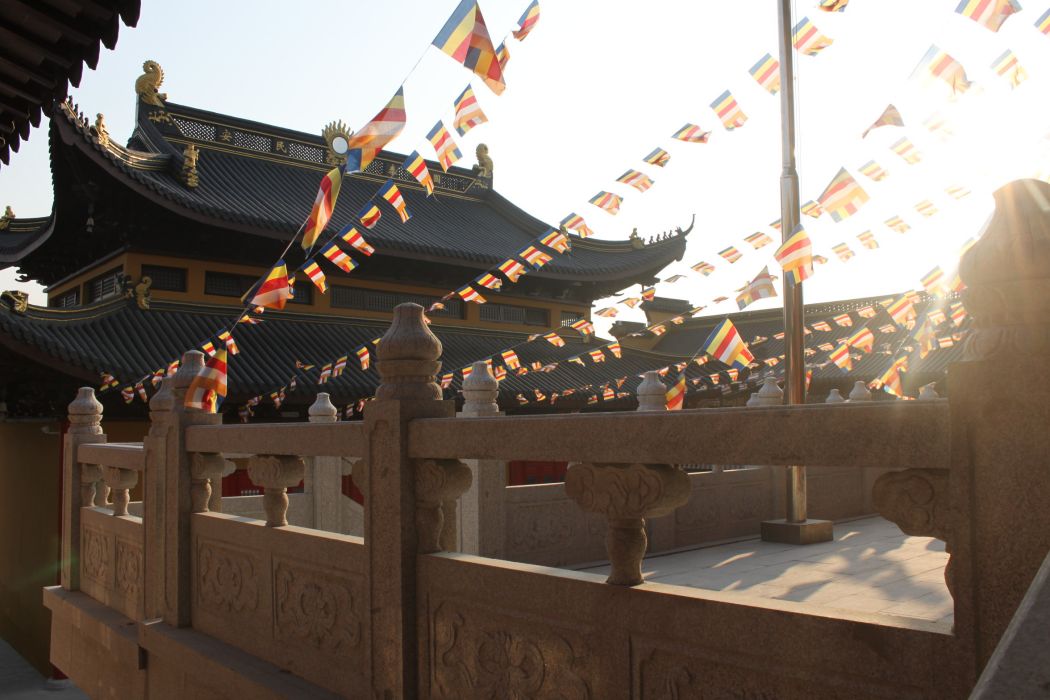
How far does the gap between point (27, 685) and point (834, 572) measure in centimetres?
1114

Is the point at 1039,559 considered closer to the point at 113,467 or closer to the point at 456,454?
the point at 456,454

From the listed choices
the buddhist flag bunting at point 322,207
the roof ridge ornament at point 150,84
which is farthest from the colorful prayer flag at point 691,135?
the roof ridge ornament at point 150,84

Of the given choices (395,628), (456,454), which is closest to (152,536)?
(395,628)

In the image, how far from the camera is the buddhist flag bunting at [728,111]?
7.37 meters

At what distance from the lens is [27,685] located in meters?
11.7

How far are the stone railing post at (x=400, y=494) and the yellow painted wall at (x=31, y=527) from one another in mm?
9888

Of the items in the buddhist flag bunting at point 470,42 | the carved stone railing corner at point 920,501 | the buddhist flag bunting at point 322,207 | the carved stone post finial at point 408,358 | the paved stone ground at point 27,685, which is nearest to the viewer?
the carved stone railing corner at point 920,501

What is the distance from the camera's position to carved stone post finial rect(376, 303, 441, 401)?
132 inches

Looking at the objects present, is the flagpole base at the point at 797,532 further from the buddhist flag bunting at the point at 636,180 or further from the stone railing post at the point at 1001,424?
the stone railing post at the point at 1001,424

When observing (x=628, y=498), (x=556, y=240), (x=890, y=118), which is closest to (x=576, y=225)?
(x=556, y=240)

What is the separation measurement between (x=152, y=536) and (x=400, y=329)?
2.92 meters

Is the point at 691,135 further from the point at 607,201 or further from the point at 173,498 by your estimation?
the point at 173,498

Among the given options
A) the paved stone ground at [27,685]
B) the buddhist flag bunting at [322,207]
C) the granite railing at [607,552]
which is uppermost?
the buddhist flag bunting at [322,207]

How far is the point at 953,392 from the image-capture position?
1.84 metres
